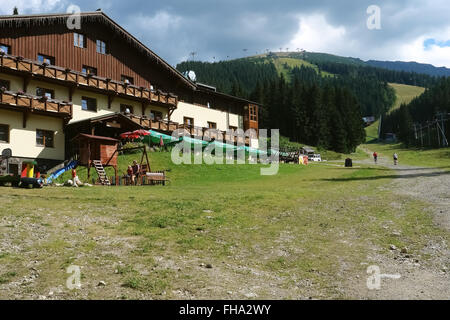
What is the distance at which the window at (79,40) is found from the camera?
133 ft

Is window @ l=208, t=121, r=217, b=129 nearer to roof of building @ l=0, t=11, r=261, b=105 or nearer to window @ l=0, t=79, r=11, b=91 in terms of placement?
roof of building @ l=0, t=11, r=261, b=105

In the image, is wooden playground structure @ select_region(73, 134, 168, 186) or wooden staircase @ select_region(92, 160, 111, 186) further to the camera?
wooden playground structure @ select_region(73, 134, 168, 186)

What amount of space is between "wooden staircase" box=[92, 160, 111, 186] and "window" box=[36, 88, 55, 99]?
993 centimetres

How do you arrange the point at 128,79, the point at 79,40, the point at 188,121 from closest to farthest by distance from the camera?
the point at 79,40
the point at 128,79
the point at 188,121

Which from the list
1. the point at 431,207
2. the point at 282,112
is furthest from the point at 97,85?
the point at 282,112

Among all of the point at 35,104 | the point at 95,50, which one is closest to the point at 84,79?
the point at 95,50

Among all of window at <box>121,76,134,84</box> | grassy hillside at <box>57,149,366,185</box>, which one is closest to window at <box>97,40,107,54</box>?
window at <box>121,76,134,84</box>

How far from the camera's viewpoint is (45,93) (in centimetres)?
3750

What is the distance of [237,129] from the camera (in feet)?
194

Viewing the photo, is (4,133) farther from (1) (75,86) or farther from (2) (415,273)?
(2) (415,273)

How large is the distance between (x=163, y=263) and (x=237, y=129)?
1985 inches

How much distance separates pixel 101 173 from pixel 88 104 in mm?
12401

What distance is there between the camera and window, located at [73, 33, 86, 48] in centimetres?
4045
